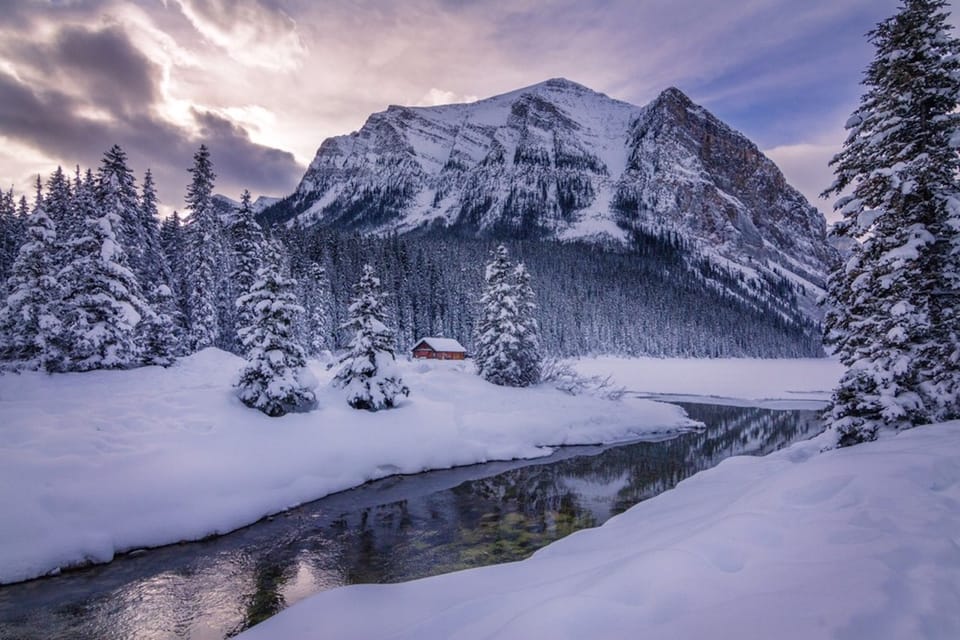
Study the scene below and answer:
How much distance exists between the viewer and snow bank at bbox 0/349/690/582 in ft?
39.4

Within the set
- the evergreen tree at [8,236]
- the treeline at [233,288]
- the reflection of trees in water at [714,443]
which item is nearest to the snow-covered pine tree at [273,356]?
the treeline at [233,288]

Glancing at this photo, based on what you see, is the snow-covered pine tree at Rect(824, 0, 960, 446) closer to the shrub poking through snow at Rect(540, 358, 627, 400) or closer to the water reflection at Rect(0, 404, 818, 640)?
the water reflection at Rect(0, 404, 818, 640)

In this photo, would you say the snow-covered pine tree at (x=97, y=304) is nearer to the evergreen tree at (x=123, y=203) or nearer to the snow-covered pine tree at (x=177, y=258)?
the evergreen tree at (x=123, y=203)

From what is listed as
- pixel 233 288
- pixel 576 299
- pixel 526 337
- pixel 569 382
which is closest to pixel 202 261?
pixel 233 288

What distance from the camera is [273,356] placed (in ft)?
68.4

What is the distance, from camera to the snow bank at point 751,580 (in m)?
3.79

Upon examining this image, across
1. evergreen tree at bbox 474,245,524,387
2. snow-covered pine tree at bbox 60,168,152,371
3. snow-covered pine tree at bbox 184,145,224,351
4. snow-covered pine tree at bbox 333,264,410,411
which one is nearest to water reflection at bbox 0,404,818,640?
snow-covered pine tree at bbox 333,264,410,411

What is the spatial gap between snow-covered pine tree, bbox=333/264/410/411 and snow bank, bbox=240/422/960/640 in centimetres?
1696

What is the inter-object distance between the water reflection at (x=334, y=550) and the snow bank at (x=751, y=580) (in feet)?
11.5

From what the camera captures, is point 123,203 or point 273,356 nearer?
point 273,356

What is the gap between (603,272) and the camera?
122 meters

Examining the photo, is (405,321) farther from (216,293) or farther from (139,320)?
(139,320)

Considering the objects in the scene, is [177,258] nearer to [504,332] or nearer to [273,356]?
[273,356]

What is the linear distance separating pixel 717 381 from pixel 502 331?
41331mm
